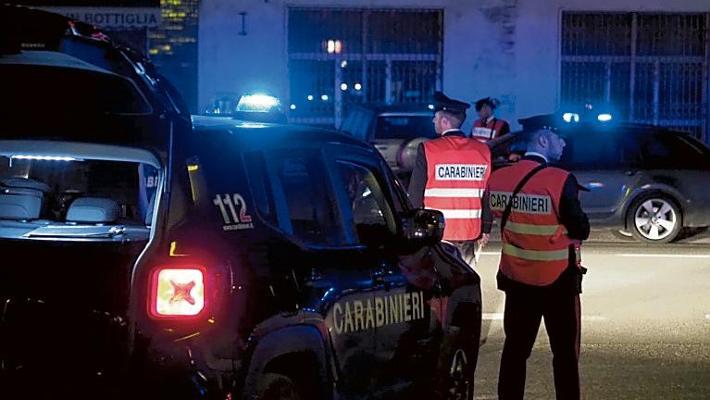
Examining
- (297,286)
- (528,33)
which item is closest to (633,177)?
(528,33)

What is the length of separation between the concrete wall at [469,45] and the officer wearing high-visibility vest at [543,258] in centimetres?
1596

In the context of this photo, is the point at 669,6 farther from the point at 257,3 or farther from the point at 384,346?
the point at 384,346

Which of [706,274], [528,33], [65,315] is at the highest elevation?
[528,33]

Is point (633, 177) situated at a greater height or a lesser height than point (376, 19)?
lesser

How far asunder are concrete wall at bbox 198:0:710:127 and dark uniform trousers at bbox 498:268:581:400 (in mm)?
16052

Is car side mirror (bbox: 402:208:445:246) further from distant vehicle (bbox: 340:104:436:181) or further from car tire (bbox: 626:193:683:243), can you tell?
distant vehicle (bbox: 340:104:436:181)

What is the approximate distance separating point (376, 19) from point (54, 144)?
18488mm

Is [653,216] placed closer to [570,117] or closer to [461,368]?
[570,117]

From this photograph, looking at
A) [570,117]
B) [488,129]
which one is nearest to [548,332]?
[488,129]

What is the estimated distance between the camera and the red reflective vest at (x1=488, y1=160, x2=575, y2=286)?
6.51 meters

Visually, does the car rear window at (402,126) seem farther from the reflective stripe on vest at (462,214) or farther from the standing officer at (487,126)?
the reflective stripe on vest at (462,214)

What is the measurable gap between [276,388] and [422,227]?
1.30 meters

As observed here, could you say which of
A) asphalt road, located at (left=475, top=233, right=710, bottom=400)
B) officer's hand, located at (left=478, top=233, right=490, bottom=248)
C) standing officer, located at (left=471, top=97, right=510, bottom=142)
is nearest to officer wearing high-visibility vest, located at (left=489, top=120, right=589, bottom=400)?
asphalt road, located at (left=475, top=233, right=710, bottom=400)

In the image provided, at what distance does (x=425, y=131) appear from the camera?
18266mm
